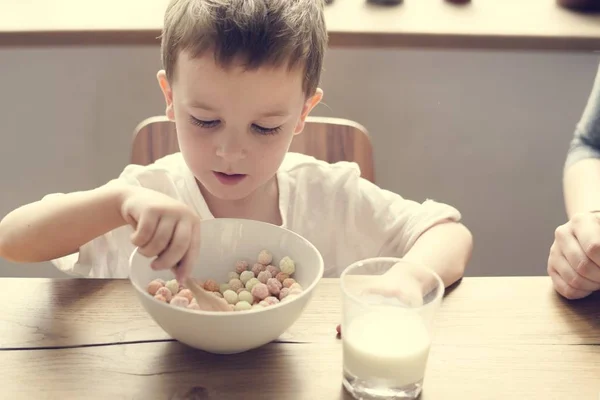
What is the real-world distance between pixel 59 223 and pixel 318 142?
21.7 inches

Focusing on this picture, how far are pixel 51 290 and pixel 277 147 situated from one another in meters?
0.36

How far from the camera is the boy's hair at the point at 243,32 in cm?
92

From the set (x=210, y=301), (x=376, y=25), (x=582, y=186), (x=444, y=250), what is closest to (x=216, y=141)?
(x=210, y=301)

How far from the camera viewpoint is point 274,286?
0.83 meters

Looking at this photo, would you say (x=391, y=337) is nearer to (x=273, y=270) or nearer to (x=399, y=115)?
(x=273, y=270)

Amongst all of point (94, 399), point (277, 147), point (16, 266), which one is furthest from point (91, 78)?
point (94, 399)

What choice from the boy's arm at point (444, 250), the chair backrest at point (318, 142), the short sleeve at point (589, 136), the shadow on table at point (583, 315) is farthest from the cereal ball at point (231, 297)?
the short sleeve at point (589, 136)

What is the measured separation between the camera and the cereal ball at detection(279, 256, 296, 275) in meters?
0.85

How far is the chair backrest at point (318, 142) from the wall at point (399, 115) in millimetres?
562

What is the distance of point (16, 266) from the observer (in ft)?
6.59

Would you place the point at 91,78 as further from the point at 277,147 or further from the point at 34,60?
the point at 277,147

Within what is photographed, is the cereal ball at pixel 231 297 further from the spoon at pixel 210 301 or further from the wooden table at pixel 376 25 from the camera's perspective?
the wooden table at pixel 376 25

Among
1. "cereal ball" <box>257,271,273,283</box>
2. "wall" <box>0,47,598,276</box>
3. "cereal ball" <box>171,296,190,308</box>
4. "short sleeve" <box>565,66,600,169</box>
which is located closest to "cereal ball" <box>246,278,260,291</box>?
"cereal ball" <box>257,271,273,283</box>

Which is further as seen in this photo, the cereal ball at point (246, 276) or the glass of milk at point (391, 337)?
the cereal ball at point (246, 276)
